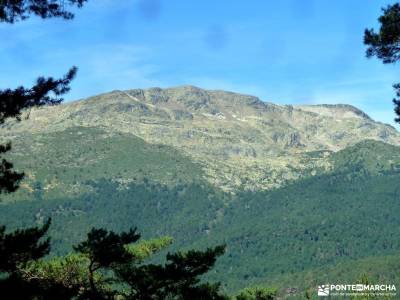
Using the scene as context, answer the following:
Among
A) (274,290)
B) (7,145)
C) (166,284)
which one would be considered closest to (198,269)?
(166,284)

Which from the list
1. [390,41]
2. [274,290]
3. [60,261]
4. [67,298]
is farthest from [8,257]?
[274,290]

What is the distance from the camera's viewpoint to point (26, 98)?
72.0 ft

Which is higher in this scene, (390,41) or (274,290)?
(390,41)

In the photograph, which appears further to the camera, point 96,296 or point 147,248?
point 147,248

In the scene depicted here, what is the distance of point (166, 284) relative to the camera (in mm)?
21156

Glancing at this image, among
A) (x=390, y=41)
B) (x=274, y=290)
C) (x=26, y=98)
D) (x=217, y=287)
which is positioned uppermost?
(x=390, y=41)

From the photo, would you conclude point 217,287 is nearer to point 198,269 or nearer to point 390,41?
point 198,269

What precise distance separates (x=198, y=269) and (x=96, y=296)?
410cm

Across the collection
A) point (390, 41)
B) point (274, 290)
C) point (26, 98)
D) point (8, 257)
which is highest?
point (390, 41)

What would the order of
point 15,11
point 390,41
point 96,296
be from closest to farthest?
point 96,296 < point 15,11 < point 390,41

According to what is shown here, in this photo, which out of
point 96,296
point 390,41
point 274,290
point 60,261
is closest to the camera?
point 96,296

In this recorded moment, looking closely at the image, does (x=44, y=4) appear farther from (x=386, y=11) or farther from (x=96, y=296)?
(x=386, y=11)

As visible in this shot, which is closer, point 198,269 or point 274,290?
point 198,269

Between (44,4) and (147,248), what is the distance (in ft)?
57.1
